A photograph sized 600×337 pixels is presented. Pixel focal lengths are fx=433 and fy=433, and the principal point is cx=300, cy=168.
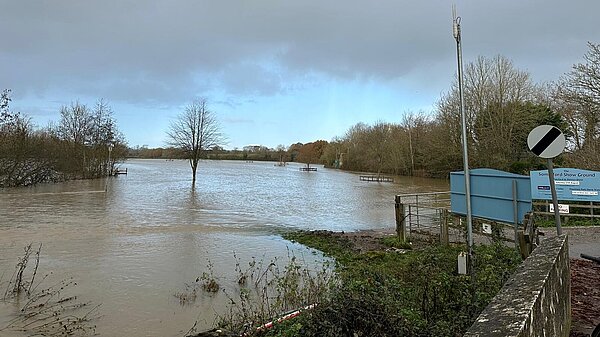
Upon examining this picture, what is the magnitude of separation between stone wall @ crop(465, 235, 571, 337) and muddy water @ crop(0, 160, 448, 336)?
508cm

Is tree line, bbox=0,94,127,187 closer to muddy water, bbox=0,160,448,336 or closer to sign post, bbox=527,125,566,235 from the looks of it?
muddy water, bbox=0,160,448,336

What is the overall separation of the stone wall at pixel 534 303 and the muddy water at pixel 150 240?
16.7ft

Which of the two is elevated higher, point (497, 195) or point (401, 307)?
point (497, 195)

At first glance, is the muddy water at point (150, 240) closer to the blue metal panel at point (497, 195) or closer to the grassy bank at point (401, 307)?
the grassy bank at point (401, 307)

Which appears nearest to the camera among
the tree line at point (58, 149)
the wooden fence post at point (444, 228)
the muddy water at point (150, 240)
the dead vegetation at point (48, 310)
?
the dead vegetation at point (48, 310)

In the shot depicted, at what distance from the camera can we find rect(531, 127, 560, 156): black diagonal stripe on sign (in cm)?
563

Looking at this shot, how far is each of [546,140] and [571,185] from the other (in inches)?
448

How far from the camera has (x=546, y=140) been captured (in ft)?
18.7

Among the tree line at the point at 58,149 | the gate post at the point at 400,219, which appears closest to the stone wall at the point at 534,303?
the gate post at the point at 400,219

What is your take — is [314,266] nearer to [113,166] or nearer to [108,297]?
[108,297]

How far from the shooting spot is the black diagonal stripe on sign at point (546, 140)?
563 centimetres

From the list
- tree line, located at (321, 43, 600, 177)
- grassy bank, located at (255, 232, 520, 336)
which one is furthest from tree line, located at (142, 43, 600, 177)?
grassy bank, located at (255, 232, 520, 336)

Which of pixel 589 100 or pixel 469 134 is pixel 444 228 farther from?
pixel 469 134

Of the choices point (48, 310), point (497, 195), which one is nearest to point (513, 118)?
point (497, 195)
